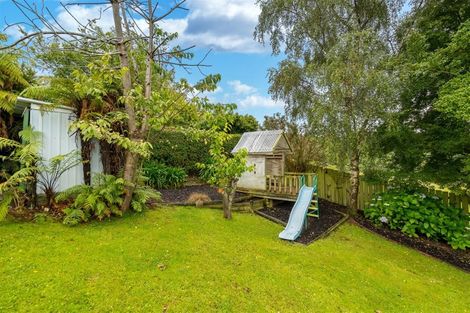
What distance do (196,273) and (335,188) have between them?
750 cm

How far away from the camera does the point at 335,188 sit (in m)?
9.53

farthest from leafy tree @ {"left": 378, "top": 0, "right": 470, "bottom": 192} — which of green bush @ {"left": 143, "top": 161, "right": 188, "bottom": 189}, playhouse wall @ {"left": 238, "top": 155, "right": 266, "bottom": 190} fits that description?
green bush @ {"left": 143, "top": 161, "right": 188, "bottom": 189}

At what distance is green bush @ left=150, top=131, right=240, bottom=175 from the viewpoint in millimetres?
9773

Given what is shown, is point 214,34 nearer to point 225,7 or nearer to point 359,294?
point 225,7

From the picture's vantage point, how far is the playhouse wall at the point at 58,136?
461 centimetres

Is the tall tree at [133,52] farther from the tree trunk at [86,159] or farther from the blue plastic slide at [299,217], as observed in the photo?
the blue plastic slide at [299,217]

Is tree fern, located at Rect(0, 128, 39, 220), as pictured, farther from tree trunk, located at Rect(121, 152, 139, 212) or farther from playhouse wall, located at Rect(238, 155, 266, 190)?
playhouse wall, located at Rect(238, 155, 266, 190)

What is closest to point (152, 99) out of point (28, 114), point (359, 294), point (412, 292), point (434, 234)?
point (28, 114)

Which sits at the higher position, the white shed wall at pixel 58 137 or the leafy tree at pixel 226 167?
the white shed wall at pixel 58 137

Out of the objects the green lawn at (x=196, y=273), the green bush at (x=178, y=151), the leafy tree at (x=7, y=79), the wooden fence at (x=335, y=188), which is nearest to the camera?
the green lawn at (x=196, y=273)

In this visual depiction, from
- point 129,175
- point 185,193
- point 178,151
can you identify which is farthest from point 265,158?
point 129,175

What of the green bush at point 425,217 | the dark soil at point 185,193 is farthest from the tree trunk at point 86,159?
the green bush at point 425,217

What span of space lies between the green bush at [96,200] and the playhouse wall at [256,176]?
4.28 meters

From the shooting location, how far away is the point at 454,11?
5891 millimetres
